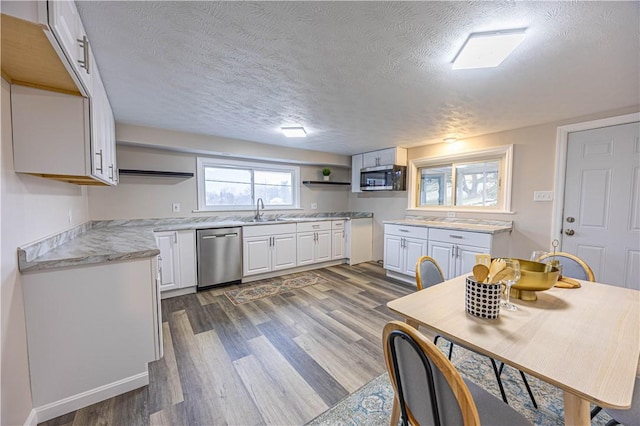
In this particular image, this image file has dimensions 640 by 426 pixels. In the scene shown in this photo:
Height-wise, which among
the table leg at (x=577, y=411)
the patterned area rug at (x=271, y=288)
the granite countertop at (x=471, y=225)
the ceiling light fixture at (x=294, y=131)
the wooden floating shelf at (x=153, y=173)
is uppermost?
the ceiling light fixture at (x=294, y=131)

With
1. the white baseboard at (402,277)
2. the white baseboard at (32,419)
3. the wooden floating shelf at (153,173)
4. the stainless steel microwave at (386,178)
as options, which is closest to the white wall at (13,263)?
the white baseboard at (32,419)

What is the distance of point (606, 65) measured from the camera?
1.66m

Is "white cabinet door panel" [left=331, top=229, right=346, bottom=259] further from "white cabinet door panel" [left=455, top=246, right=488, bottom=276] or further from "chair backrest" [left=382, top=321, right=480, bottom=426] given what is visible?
"chair backrest" [left=382, top=321, right=480, bottom=426]

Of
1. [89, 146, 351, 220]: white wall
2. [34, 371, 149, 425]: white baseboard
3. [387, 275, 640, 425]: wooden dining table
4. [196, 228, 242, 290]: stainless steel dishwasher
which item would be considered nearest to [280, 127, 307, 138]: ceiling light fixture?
[89, 146, 351, 220]: white wall

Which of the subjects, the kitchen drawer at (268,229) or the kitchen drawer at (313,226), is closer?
the kitchen drawer at (268,229)

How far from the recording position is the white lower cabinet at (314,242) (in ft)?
13.9

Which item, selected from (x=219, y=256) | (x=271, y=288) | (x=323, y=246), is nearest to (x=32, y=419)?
(x=219, y=256)

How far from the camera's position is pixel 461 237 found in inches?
125

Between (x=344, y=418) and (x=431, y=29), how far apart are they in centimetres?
217

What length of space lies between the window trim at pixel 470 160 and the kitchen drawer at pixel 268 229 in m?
2.09

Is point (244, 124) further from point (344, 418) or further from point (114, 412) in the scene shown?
point (344, 418)

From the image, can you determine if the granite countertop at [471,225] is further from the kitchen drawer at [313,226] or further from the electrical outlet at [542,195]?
the kitchen drawer at [313,226]

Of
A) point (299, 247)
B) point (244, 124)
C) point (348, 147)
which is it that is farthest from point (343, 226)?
point (244, 124)

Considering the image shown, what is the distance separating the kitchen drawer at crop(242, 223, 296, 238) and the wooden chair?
304 centimetres
